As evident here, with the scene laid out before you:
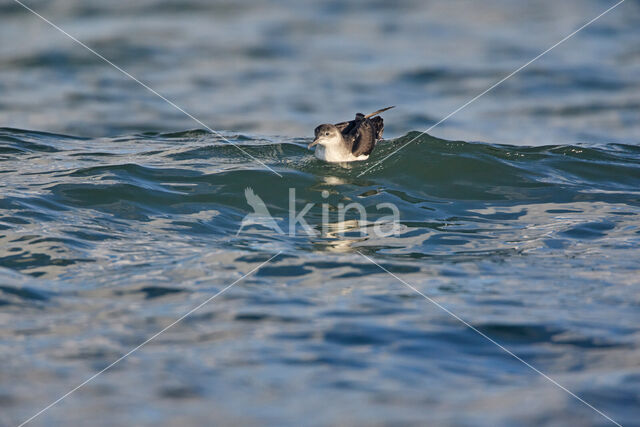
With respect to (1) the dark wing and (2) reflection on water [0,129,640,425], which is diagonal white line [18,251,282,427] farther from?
(1) the dark wing

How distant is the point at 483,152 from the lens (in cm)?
1062

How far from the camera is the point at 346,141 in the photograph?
1025 centimetres

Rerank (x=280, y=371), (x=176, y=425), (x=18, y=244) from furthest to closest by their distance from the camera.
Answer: (x=18, y=244) → (x=280, y=371) → (x=176, y=425)

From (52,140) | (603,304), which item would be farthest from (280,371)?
(52,140)

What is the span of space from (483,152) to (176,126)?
5034 mm

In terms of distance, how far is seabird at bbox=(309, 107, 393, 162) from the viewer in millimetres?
9953

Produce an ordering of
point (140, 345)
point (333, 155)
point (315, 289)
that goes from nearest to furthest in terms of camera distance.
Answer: point (140, 345), point (315, 289), point (333, 155)

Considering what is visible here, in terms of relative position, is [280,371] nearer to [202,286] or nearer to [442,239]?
[202,286]

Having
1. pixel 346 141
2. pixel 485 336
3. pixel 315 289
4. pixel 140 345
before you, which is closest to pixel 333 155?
pixel 346 141

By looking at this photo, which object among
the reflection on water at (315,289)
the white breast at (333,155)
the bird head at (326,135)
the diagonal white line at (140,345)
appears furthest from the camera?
the white breast at (333,155)

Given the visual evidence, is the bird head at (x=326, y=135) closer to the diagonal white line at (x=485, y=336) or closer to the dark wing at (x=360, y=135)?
the dark wing at (x=360, y=135)

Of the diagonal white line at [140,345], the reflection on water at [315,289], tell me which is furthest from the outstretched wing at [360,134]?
the diagonal white line at [140,345]

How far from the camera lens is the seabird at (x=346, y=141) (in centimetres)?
995

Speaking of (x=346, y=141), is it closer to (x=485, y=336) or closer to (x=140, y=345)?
(x=485, y=336)
